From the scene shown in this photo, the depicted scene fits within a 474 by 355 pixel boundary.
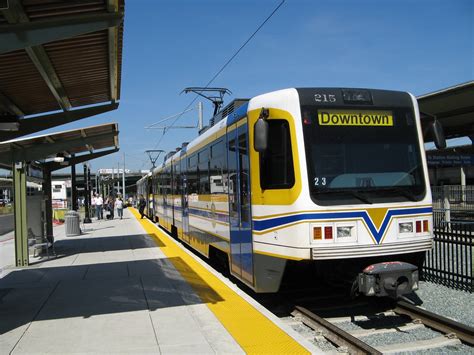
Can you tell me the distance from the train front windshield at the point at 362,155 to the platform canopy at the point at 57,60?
2.76m

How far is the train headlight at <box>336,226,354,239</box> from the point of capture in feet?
19.4

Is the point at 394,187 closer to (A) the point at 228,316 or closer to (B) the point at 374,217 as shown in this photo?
(B) the point at 374,217

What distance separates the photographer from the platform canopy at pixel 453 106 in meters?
12.8

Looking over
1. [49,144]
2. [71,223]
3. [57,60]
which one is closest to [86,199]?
[71,223]

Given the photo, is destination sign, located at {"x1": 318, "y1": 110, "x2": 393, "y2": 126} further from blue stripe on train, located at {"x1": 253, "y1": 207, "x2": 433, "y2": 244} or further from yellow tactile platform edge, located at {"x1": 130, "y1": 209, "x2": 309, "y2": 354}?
yellow tactile platform edge, located at {"x1": 130, "y1": 209, "x2": 309, "y2": 354}

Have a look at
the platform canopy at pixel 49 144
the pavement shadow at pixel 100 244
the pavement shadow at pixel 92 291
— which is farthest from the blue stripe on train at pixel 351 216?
the pavement shadow at pixel 100 244

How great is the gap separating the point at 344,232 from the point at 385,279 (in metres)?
0.73

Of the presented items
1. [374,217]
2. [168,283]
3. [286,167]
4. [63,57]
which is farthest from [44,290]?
[374,217]

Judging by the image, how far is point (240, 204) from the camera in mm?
7398

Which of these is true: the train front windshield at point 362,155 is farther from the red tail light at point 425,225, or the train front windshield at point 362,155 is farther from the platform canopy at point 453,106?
the platform canopy at point 453,106

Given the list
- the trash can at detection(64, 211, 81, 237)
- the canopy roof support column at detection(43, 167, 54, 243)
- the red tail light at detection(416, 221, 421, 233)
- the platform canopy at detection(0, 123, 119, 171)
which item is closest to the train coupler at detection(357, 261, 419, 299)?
the red tail light at detection(416, 221, 421, 233)

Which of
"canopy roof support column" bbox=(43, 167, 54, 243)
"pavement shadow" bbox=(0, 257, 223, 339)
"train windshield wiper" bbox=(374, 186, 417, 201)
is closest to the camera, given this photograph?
"train windshield wiper" bbox=(374, 186, 417, 201)

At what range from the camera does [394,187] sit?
6.31 metres

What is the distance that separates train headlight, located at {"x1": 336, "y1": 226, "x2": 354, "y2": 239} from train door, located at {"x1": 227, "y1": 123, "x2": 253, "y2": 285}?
148 centimetres
